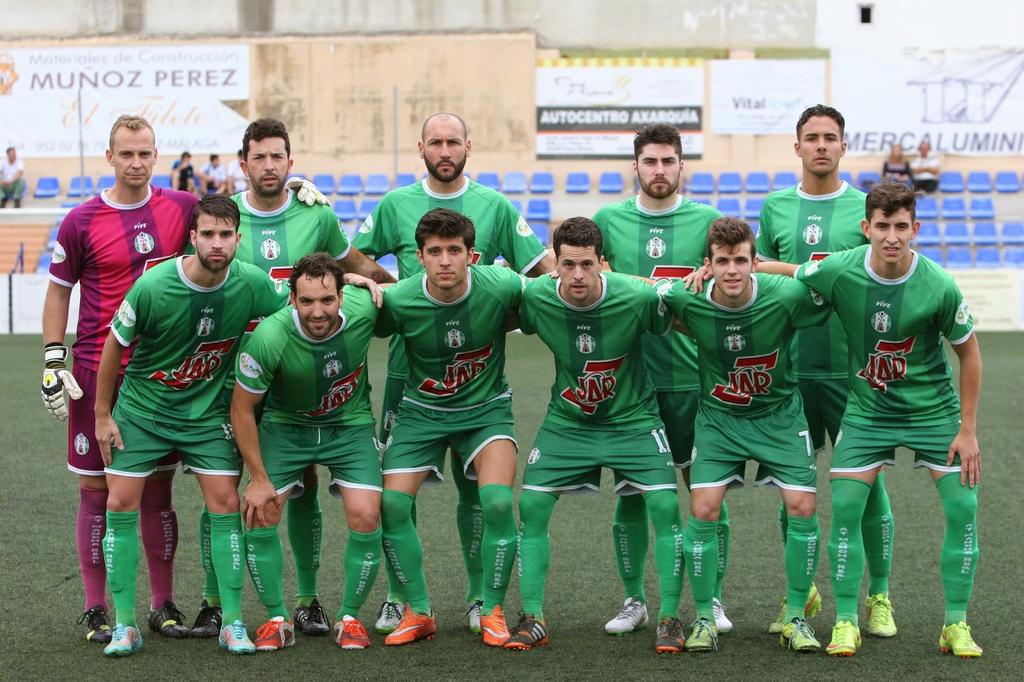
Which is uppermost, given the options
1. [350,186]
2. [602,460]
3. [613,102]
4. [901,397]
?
[613,102]

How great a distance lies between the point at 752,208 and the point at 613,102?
11.8 feet

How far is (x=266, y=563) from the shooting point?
5.14 metres

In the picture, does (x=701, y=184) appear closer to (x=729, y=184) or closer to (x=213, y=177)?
(x=729, y=184)

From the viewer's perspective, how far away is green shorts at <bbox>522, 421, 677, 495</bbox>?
5.23 meters

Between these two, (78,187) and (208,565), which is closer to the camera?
(208,565)

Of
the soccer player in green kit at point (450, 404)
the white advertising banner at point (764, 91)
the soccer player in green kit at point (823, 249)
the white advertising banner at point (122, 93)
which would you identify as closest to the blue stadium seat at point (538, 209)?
the white advertising banner at point (764, 91)

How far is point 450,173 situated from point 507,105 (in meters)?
19.0

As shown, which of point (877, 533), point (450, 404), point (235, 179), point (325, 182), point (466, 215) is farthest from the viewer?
point (325, 182)

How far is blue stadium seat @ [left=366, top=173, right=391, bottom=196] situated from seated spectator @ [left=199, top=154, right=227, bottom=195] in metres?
2.73

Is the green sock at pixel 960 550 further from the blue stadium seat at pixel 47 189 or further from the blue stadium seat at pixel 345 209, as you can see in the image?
the blue stadium seat at pixel 47 189

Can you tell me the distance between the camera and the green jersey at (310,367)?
5.07m

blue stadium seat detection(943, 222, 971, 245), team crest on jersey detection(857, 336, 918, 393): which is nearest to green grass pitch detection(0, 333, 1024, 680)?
team crest on jersey detection(857, 336, 918, 393)

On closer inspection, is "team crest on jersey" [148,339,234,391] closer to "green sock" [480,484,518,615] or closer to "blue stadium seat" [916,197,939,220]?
"green sock" [480,484,518,615]

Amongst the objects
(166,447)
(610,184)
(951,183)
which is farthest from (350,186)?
(166,447)
